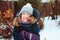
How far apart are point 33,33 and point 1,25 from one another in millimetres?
3785

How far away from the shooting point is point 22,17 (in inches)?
103

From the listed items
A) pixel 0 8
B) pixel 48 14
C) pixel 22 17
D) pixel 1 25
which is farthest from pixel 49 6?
pixel 22 17

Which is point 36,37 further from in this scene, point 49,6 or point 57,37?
point 49,6

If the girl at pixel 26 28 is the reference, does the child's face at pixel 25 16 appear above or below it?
above

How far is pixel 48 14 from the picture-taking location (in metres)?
9.10

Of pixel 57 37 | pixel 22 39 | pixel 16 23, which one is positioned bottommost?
pixel 57 37

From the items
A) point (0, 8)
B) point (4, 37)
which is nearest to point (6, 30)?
point (4, 37)

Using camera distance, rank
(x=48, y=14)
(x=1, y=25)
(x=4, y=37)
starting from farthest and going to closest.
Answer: (x=48, y=14) < (x=1, y=25) < (x=4, y=37)

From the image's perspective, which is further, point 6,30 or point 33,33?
point 6,30

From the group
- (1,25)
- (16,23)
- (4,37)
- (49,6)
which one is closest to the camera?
(16,23)

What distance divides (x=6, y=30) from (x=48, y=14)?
3736 mm

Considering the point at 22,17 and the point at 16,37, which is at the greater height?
the point at 22,17

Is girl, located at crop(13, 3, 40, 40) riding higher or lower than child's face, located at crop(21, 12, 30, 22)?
lower

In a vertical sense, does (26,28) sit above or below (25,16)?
below
